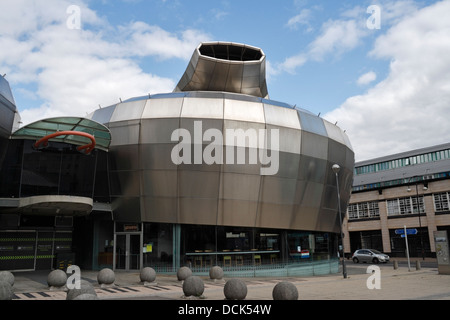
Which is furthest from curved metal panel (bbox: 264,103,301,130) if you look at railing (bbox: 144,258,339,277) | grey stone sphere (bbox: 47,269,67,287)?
grey stone sphere (bbox: 47,269,67,287)

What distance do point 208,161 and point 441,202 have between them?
138 ft

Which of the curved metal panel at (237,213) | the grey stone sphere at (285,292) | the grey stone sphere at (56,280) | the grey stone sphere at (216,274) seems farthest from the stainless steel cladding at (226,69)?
the grey stone sphere at (285,292)

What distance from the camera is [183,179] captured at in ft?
A: 84.9

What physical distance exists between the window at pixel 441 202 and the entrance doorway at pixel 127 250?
44525mm

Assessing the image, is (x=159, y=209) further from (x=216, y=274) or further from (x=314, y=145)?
(x=314, y=145)

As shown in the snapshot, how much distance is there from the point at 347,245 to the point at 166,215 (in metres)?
48.7

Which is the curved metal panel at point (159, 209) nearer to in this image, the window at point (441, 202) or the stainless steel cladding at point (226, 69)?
the stainless steel cladding at point (226, 69)

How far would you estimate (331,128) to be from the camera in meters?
31.5

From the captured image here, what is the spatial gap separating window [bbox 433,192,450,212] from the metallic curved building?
110 feet

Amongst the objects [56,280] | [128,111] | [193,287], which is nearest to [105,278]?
[56,280]

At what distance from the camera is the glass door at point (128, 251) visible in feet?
87.4

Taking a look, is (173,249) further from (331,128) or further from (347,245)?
(347,245)

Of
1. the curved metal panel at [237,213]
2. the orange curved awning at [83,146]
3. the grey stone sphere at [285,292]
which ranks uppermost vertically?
the orange curved awning at [83,146]
